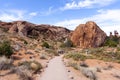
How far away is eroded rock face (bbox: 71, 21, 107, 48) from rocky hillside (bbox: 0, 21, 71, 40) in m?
27.1

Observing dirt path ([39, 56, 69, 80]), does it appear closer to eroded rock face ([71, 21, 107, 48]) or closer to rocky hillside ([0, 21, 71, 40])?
eroded rock face ([71, 21, 107, 48])

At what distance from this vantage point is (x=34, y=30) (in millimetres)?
109312

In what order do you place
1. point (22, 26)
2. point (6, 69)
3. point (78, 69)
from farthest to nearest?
point (22, 26) < point (78, 69) < point (6, 69)

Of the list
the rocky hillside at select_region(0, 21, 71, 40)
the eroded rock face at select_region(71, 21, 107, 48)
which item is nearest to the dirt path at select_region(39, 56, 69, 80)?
the eroded rock face at select_region(71, 21, 107, 48)

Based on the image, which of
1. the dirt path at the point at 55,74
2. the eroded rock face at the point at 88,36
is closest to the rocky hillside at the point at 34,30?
the eroded rock face at the point at 88,36

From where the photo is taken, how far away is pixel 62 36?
11956 cm

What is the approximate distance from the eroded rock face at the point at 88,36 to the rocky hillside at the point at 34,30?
27112mm

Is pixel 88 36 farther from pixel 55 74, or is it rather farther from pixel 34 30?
pixel 55 74

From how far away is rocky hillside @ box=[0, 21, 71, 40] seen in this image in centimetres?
10344

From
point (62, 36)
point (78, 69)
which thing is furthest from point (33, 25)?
point (78, 69)

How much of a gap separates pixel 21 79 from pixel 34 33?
92.6 meters

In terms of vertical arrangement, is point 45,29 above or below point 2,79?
above

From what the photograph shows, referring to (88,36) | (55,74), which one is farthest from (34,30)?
(55,74)

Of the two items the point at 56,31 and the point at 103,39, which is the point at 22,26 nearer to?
the point at 56,31
